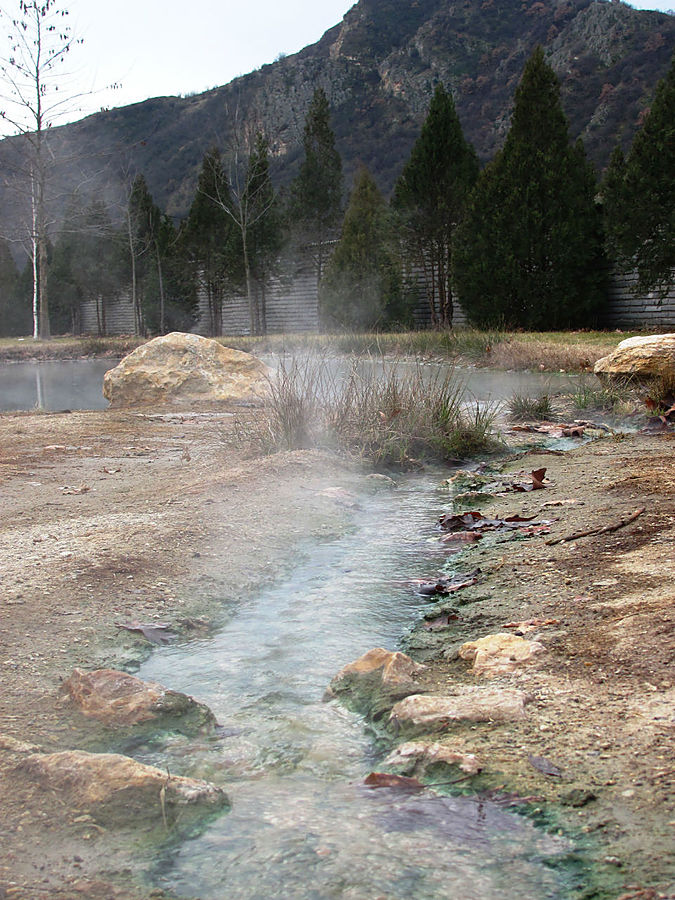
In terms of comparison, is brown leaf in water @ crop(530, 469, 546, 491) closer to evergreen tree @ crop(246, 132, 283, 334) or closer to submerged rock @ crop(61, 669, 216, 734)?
submerged rock @ crop(61, 669, 216, 734)

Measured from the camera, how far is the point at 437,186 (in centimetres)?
2309

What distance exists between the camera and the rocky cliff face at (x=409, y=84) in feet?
167

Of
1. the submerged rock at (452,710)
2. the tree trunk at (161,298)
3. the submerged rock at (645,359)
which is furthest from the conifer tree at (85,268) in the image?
the submerged rock at (452,710)

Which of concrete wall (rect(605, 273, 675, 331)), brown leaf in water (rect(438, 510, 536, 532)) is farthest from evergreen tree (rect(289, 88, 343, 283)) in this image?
brown leaf in water (rect(438, 510, 536, 532))

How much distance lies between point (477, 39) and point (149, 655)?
74120mm

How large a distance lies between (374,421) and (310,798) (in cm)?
435

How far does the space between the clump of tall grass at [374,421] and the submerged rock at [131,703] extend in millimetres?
3599

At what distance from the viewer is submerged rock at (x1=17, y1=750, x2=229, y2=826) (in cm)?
172

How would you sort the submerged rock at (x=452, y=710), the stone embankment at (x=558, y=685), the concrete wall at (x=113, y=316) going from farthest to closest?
the concrete wall at (x=113, y=316) → the submerged rock at (x=452, y=710) → the stone embankment at (x=558, y=685)

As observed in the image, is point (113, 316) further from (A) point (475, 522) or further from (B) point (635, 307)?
(A) point (475, 522)

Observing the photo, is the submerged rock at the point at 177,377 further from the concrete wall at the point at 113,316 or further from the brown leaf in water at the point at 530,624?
the concrete wall at the point at 113,316

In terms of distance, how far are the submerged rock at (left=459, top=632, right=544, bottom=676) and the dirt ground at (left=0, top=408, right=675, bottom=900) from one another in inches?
1.8

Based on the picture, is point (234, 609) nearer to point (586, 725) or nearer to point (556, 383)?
point (586, 725)

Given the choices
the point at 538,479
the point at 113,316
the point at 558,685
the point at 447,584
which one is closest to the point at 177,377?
the point at 538,479
